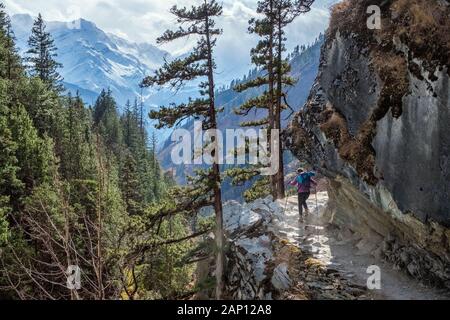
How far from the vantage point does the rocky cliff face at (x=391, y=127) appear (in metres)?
11.9

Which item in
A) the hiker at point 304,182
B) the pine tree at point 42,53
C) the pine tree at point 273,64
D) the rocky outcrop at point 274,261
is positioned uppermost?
the pine tree at point 42,53

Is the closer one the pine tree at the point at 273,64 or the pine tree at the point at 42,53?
the pine tree at the point at 273,64

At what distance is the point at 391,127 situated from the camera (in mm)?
13344

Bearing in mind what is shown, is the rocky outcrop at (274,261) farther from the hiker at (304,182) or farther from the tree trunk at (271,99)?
the tree trunk at (271,99)

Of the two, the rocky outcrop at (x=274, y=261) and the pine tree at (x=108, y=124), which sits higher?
the pine tree at (x=108, y=124)

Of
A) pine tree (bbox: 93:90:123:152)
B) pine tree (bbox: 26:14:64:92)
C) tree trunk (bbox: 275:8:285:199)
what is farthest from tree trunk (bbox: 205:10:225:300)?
pine tree (bbox: 93:90:123:152)

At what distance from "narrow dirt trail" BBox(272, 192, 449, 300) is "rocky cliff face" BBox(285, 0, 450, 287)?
1.59 ft

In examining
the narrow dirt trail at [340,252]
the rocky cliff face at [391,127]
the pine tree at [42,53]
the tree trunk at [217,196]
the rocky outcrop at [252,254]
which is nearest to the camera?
the rocky cliff face at [391,127]

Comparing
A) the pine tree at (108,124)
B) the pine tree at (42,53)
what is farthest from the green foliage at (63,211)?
the pine tree at (108,124)

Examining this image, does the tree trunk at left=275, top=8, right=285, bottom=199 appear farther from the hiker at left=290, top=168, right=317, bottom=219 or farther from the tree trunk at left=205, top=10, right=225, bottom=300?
the tree trunk at left=205, top=10, right=225, bottom=300

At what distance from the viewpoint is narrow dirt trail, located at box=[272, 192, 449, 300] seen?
A: 41.3ft

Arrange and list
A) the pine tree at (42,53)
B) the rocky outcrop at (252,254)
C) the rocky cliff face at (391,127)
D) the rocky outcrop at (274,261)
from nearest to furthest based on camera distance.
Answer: the rocky cliff face at (391,127) < the rocky outcrop at (274,261) < the rocky outcrop at (252,254) < the pine tree at (42,53)

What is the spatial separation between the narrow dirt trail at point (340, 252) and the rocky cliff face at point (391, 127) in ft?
1.59
